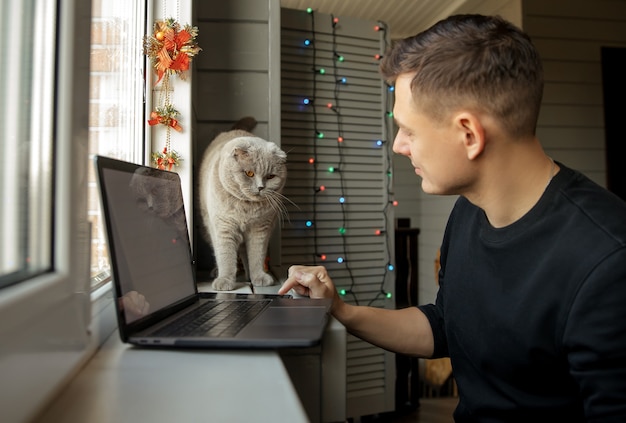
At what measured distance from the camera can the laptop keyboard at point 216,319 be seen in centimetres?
71

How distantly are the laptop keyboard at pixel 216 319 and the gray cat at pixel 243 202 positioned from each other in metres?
0.40

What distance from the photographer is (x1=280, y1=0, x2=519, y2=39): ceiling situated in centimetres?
376

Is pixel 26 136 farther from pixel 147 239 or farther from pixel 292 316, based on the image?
pixel 292 316

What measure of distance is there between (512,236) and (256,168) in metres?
0.81

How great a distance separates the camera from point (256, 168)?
1.42 meters

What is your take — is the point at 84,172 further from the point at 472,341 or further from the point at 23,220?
the point at 472,341

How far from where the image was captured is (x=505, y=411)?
2.71ft

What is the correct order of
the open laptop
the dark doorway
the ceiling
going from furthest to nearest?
1. the ceiling
2. the dark doorway
3. the open laptop

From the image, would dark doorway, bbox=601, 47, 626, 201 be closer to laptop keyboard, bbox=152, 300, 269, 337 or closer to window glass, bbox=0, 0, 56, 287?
laptop keyboard, bbox=152, 300, 269, 337

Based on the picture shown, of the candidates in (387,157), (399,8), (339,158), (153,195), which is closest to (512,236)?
(153,195)

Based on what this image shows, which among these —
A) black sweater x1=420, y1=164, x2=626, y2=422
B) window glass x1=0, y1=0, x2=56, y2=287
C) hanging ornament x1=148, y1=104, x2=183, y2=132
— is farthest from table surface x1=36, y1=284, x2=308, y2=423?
hanging ornament x1=148, y1=104, x2=183, y2=132

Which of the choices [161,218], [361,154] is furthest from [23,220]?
[361,154]

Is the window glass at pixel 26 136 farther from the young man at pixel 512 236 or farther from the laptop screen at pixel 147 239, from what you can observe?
the young man at pixel 512 236

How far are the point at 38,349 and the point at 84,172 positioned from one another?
255 millimetres
